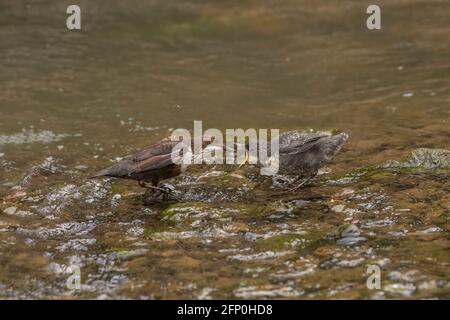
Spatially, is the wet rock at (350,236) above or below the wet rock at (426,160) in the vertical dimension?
below

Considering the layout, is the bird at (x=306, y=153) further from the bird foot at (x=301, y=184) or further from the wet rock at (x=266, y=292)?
the wet rock at (x=266, y=292)

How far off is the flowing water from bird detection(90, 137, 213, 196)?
12.5 inches

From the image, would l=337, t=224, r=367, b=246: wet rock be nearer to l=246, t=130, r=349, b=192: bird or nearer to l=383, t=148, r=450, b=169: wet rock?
l=246, t=130, r=349, b=192: bird

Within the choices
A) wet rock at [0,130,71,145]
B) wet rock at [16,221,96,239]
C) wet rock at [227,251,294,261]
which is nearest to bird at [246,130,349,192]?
wet rock at [227,251,294,261]

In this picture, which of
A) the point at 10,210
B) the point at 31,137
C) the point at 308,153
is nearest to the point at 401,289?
the point at 308,153

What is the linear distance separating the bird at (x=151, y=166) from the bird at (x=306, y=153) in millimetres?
957

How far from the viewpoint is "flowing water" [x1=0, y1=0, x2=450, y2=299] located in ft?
16.9

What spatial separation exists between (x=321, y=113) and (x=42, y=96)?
13.9 feet

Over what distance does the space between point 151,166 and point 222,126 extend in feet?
10.5

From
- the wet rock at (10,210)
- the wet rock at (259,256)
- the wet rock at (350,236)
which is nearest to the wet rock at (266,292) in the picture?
the wet rock at (259,256)

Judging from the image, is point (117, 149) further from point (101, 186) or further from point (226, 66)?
point (226, 66)

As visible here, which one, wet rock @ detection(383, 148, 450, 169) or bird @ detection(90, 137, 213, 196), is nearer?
bird @ detection(90, 137, 213, 196)

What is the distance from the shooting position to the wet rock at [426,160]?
7.01m
